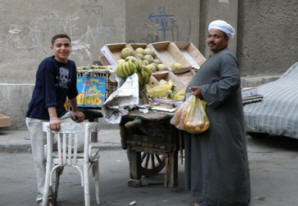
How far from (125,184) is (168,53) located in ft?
7.17

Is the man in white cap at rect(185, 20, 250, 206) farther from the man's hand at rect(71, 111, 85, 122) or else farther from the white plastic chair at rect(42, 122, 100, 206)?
the man's hand at rect(71, 111, 85, 122)

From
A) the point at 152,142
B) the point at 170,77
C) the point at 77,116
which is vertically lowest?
the point at 152,142

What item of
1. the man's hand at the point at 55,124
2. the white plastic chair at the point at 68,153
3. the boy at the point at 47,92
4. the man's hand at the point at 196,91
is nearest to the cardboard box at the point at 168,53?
the boy at the point at 47,92

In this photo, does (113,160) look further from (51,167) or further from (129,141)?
(51,167)

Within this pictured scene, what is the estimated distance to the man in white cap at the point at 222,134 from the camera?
4031 millimetres

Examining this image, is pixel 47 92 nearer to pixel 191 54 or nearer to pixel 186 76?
pixel 186 76

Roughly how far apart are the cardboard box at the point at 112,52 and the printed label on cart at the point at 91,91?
0.91m

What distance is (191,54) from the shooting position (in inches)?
269

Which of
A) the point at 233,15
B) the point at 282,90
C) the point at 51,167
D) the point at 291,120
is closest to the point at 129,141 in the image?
the point at 51,167

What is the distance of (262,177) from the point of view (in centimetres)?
597

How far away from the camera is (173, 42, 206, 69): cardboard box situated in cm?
664

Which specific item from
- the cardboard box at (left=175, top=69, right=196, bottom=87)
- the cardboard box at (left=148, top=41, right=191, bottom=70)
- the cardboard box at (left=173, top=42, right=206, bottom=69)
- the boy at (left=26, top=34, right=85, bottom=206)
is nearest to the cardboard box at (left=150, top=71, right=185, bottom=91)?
the cardboard box at (left=175, top=69, right=196, bottom=87)

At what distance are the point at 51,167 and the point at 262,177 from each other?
295cm

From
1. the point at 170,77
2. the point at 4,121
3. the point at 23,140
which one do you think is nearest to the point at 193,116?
the point at 170,77
